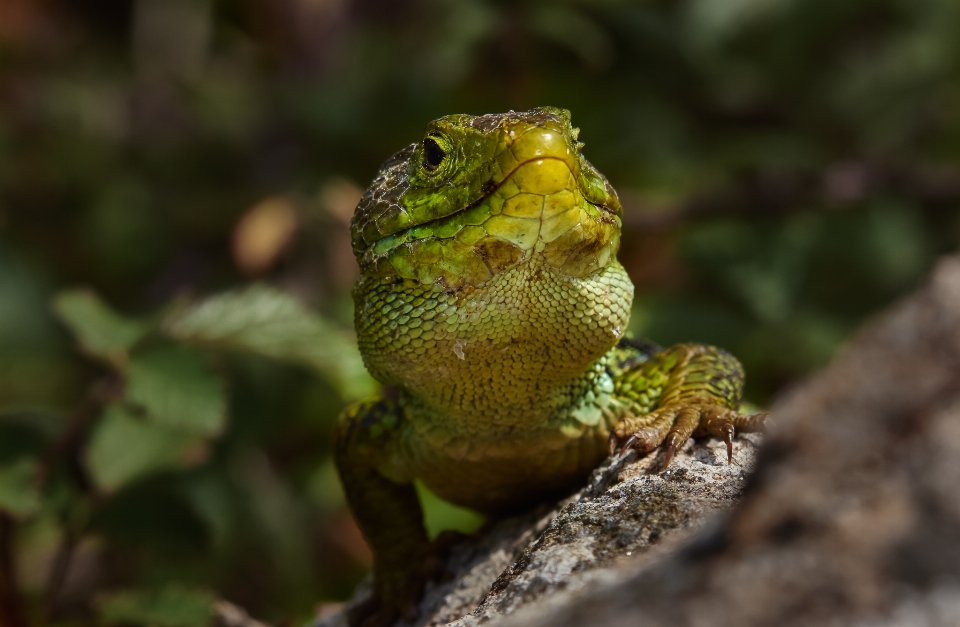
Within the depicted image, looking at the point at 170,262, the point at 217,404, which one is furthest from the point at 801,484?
the point at 170,262

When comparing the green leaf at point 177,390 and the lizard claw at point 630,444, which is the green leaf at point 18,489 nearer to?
the green leaf at point 177,390

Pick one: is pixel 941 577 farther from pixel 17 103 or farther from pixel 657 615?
pixel 17 103

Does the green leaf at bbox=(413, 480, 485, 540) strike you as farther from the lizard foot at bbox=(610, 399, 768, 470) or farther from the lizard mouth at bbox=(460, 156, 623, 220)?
the lizard mouth at bbox=(460, 156, 623, 220)

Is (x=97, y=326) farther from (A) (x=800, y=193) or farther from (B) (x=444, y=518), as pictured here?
(A) (x=800, y=193)

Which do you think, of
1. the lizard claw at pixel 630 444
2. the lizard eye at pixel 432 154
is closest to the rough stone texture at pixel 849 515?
the lizard claw at pixel 630 444

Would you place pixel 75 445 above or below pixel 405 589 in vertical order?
above

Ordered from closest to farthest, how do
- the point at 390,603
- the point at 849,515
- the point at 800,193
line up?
1. the point at 849,515
2. the point at 390,603
3. the point at 800,193

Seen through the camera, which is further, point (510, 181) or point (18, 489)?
point (18, 489)

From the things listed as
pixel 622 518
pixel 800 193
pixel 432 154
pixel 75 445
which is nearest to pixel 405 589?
pixel 622 518
